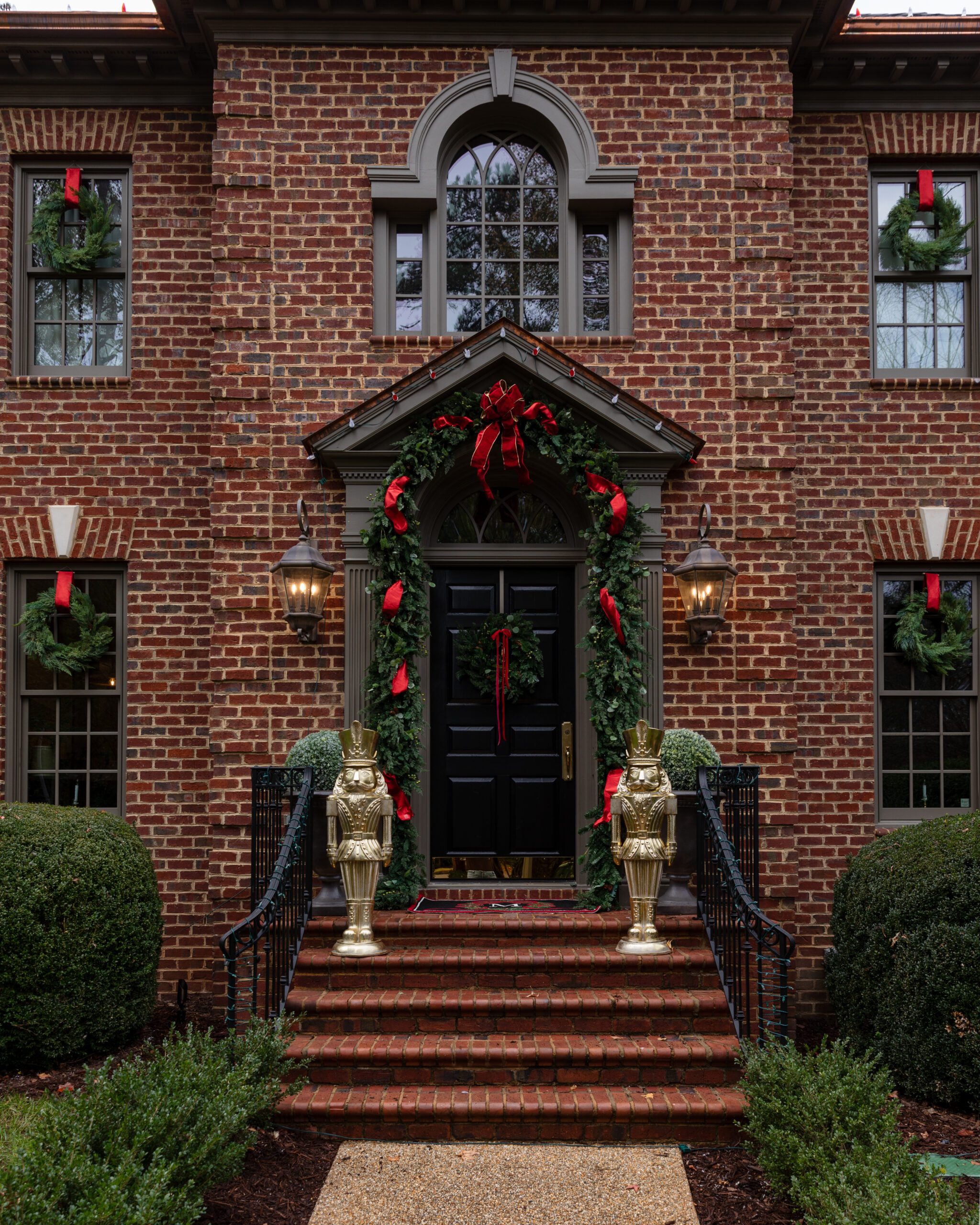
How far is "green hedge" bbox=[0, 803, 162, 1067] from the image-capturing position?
236 inches

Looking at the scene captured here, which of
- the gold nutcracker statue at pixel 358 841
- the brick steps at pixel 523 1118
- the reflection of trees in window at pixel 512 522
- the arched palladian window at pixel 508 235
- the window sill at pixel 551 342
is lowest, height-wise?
the brick steps at pixel 523 1118

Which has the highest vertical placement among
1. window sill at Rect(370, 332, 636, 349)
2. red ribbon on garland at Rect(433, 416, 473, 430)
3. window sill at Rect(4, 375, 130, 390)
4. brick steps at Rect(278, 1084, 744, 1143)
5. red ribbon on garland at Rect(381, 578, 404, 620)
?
window sill at Rect(370, 332, 636, 349)

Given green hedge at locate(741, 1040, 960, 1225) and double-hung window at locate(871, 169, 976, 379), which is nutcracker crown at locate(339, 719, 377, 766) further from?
double-hung window at locate(871, 169, 976, 379)

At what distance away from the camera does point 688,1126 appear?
16.2 feet

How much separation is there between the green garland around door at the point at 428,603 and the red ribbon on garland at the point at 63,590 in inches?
99.0

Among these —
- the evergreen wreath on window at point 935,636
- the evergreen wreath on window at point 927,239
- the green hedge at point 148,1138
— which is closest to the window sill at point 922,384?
the evergreen wreath on window at point 927,239

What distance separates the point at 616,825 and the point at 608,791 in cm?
72

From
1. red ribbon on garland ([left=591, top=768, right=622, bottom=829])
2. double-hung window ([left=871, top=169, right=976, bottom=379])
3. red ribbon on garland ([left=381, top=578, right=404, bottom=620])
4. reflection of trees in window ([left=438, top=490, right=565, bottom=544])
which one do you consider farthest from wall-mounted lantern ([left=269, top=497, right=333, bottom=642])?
double-hung window ([left=871, top=169, right=976, bottom=379])

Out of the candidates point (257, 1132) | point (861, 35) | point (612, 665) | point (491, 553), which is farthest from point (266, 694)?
point (861, 35)

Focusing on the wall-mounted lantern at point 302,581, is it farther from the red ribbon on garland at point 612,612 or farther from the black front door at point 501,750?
the red ribbon on garland at point 612,612

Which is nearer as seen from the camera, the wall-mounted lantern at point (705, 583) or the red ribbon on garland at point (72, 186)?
the wall-mounted lantern at point (705, 583)

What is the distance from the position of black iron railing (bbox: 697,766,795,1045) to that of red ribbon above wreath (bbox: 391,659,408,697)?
2.07 meters

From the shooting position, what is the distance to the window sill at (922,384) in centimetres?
809

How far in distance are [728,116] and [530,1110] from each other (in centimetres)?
687
